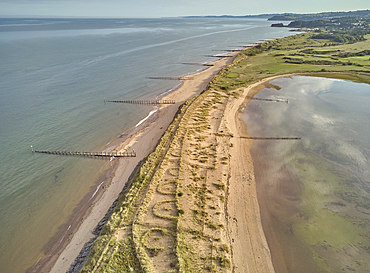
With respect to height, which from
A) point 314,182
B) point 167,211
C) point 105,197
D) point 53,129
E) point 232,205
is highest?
point 53,129

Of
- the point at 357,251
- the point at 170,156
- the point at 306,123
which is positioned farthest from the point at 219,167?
the point at 306,123

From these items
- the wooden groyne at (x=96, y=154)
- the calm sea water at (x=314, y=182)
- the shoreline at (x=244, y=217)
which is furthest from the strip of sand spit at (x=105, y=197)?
the calm sea water at (x=314, y=182)

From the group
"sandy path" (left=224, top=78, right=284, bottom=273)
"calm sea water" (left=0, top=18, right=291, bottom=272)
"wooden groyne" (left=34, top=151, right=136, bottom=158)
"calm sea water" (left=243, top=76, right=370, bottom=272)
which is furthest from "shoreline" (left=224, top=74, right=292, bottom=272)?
"calm sea water" (left=0, top=18, right=291, bottom=272)

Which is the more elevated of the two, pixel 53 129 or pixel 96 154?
pixel 53 129

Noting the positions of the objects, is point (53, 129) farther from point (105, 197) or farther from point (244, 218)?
point (244, 218)

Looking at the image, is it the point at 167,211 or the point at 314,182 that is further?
the point at 314,182

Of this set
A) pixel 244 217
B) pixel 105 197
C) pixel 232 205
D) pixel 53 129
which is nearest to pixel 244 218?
pixel 244 217

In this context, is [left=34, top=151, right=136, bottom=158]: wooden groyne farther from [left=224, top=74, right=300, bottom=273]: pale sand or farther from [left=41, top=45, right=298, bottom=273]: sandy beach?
[left=224, top=74, right=300, bottom=273]: pale sand
